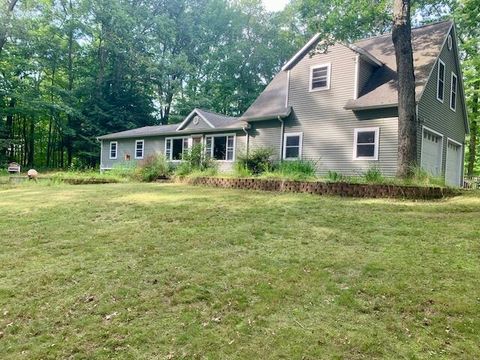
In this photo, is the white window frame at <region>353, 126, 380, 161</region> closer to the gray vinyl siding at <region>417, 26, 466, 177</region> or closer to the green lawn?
the gray vinyl siding at <region>417, 26, 466, 177</region>

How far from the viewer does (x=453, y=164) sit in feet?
54.0

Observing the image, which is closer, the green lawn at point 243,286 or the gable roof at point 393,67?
the green lawn at point 243,286

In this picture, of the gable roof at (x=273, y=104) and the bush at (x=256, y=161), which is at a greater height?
the gable roof at (x=273, y=104)

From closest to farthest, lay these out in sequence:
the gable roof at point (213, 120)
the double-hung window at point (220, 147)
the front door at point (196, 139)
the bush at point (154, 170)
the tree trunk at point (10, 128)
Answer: the bush at point (154, 170) < the double-hung window at point (220, 147) < the gable roof at point (213, 120) < the front door at point (196, 139) < the tree trunk at point (10, 128)

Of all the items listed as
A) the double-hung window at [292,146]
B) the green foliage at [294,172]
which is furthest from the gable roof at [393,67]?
the green foliage at [294,172]

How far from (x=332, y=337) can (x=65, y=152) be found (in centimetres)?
3604

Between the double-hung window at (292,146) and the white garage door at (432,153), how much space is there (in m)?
4.71

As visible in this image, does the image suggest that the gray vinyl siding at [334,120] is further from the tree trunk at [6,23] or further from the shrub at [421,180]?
the tree trunk at [6,23]

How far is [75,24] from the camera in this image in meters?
29.6

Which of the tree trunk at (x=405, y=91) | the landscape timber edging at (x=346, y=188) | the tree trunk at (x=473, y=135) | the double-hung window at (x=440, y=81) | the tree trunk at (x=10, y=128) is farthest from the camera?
the tree trunk at (x=10, y=128)

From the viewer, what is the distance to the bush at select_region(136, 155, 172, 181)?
1525 cm

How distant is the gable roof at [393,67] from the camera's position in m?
12.6

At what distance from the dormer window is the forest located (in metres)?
10.3

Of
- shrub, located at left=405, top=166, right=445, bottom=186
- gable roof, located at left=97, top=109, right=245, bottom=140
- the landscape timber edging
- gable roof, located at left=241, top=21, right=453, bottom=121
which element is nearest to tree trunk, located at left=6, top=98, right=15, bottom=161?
gable roof, located at left=97, top=109, right=245, bottom=140
